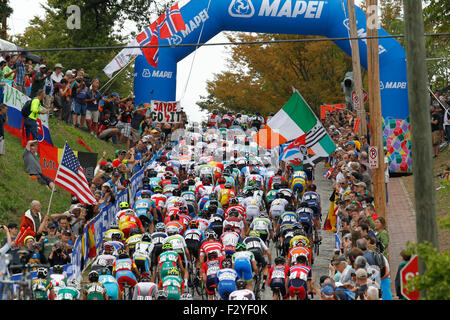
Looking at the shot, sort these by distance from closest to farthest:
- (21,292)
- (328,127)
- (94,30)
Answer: (21,292), (328,127), (94,30)

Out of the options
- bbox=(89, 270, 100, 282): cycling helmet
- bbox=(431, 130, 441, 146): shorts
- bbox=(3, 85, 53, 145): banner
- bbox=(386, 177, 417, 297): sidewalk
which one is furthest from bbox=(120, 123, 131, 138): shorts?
bbox=(89, 270, 100, 282): cycling helmet

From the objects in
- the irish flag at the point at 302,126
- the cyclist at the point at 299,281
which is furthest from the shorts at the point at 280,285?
the irish flag at the point at 302,126

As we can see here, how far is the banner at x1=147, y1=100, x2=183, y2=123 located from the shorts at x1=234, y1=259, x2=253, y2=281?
492 inches

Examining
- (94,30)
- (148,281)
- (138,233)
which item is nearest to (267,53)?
(94,30)

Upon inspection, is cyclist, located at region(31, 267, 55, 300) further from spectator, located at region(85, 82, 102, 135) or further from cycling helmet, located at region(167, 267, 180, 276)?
spectator, located at region(85, 82, 102, 135)

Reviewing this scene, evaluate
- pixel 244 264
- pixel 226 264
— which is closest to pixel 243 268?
pixel 244 264

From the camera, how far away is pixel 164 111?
29.2m

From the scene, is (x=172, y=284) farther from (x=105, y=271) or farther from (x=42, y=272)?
(x=42, y=272)

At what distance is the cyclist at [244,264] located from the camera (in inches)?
680

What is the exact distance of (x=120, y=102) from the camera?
33250 mm

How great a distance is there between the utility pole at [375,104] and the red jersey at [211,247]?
3524 mm

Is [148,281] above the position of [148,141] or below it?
below
